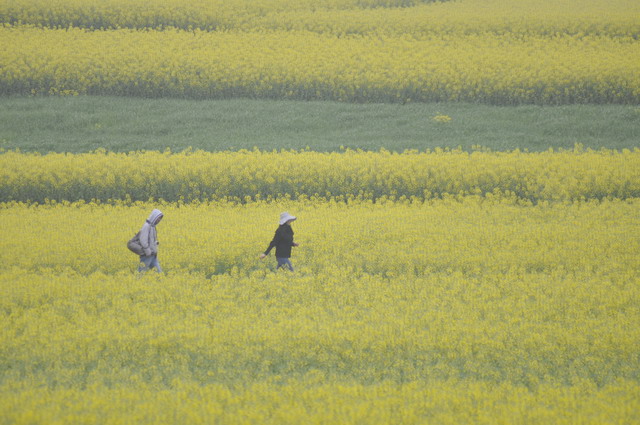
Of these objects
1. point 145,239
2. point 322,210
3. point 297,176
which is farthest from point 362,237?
point 297,176

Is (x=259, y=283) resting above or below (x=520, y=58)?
below

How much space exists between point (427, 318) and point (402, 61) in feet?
75.7

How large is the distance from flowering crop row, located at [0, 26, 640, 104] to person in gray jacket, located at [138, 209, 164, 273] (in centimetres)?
1860

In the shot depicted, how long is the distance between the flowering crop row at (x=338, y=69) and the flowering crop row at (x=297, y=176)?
8.29 metres

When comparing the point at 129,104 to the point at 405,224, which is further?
the point at 129,104

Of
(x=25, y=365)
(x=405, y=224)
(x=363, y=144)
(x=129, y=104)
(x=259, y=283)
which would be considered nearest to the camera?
(x=25, y=365)

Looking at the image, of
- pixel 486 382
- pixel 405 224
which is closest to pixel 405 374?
pixel 486 382

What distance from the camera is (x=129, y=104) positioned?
1190 inches

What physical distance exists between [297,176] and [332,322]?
1071cm

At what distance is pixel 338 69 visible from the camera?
3166cm

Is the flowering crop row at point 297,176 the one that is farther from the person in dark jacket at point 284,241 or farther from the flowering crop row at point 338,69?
the flowering crop row at point 338,69

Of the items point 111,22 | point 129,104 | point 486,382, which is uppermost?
point 111,22

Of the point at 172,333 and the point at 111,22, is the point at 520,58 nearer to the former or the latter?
the point at 111,22

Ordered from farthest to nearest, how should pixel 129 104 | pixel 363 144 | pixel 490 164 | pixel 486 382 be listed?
1. pixel 129 104
2. pixel 363 144
3. pixel 490 164
4. pixel 486 382
